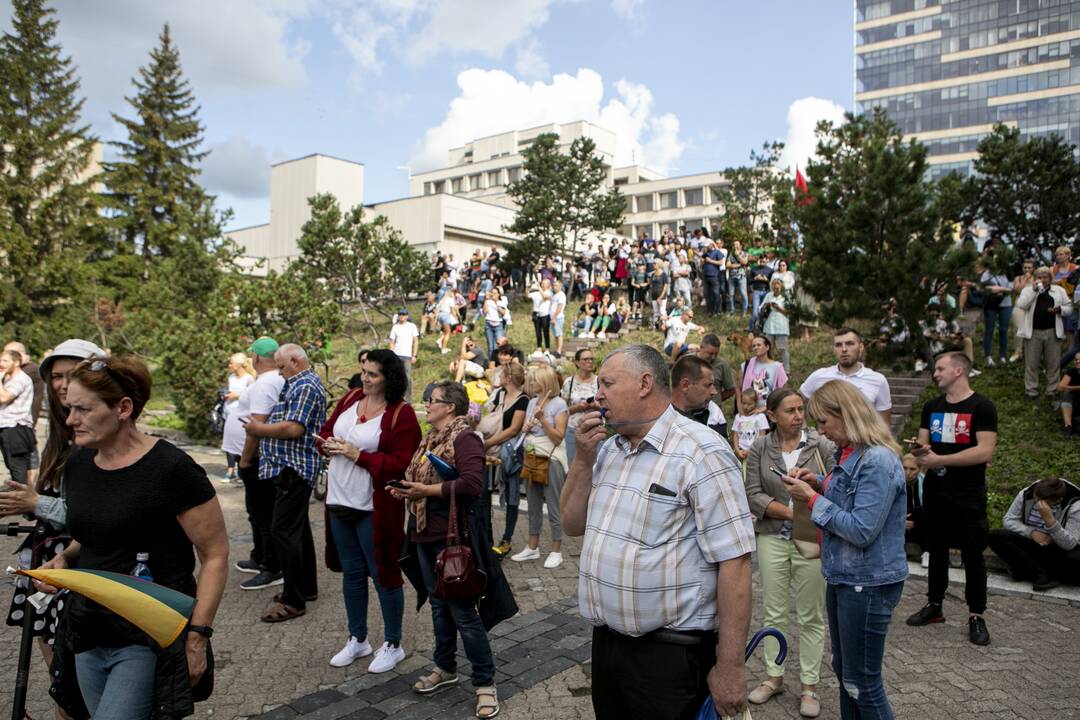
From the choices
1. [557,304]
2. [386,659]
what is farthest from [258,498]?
[557,304]

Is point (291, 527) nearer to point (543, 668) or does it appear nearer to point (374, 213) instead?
point (543, 668)

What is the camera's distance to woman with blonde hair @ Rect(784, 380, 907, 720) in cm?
331

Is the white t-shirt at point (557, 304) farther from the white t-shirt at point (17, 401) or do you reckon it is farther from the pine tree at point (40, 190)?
the pine tree at point (40, 190)

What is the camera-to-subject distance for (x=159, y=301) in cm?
2202

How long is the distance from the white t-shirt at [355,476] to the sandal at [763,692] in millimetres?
2578

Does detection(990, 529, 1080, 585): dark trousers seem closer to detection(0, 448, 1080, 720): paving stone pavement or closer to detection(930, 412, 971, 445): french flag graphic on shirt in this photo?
detection(0, 448, 1080, 720): paving stone pavement

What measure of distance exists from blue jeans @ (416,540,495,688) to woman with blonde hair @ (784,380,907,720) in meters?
1.88

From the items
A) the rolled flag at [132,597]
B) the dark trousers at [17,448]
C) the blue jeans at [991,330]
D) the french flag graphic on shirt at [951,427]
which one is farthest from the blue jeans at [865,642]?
the blue jeans at [991,330]

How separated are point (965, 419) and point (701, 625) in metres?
3.53

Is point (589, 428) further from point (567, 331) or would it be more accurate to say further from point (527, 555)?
point (567, 331)

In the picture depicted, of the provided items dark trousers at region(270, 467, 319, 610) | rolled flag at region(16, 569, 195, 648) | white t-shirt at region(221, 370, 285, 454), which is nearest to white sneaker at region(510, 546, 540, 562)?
dark trousers at region(270, 467, 319, 610)

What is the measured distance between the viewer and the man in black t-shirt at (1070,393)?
10000 mm

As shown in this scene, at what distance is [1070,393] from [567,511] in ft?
34.0

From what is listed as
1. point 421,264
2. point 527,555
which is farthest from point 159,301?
point 527,555
